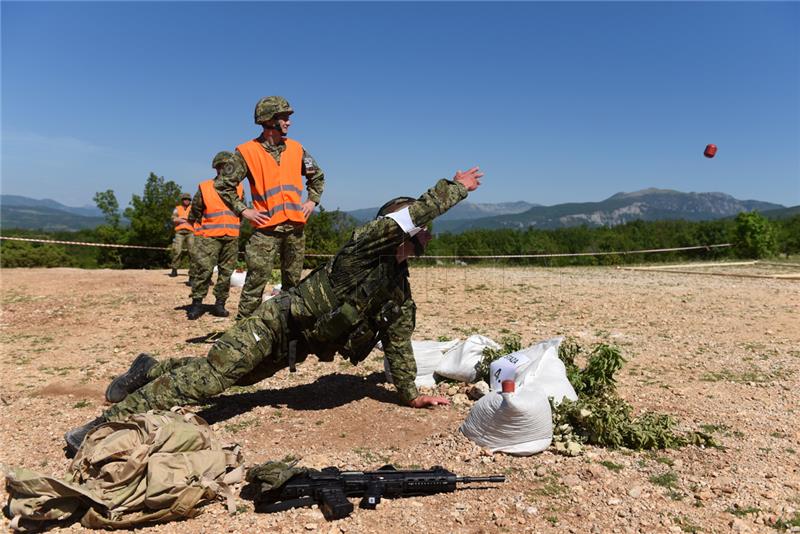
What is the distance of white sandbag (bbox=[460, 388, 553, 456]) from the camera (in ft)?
11.7

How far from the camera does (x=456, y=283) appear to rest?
12328 mm

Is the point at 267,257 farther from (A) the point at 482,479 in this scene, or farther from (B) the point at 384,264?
(A) the point at 482,479

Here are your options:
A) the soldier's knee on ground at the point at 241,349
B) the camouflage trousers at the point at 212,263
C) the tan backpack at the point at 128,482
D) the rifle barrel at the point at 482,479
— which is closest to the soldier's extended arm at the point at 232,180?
the soldier's knee on ground at the point at 241,349

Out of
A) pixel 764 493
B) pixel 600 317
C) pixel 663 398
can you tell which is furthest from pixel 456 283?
pixel 764 493

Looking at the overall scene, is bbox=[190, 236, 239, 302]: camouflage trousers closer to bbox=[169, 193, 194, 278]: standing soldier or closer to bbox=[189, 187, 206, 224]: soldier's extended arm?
bbox=[189, 187, 206, 224]: soldier's extended arm

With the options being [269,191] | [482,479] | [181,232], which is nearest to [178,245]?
[181,232]

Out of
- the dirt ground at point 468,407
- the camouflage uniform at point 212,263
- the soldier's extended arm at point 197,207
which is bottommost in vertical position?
the dirt ground at point 468,407

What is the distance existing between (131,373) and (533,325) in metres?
5.32

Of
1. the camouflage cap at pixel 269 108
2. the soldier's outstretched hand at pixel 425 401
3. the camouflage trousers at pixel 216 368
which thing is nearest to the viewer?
the camouflage trousers at pixel 216 368

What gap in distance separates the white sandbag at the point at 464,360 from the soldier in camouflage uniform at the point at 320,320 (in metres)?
1.14

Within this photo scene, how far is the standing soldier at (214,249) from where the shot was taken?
793cm

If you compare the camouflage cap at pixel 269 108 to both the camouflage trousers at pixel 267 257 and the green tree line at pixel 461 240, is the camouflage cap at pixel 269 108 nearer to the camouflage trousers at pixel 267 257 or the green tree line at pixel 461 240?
the camouflage trousers at pixel 267 257

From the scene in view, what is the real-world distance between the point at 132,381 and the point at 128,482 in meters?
1.28

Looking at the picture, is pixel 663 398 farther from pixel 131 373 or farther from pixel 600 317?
pixel 131 373
